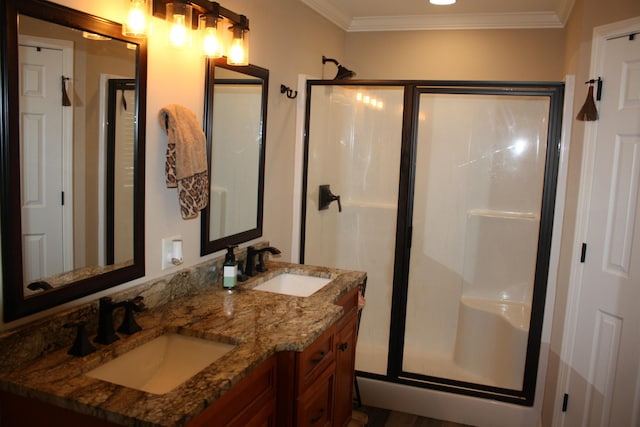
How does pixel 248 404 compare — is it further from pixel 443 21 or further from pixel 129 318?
pixel 443 21

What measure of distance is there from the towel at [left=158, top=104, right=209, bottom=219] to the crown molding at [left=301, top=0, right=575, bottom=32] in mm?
1647

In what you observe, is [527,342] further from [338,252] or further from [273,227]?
[273,227]

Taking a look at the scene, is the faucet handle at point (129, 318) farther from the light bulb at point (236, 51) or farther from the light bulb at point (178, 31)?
the light bulb at point (236, 51)

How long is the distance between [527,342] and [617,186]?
1.15m

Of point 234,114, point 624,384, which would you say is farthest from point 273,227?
point 624,384

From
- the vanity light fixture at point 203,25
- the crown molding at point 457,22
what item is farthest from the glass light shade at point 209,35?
the crown molding at point 457,22

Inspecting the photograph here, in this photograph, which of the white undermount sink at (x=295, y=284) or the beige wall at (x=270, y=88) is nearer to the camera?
the beige wall at (x=270, y=88)

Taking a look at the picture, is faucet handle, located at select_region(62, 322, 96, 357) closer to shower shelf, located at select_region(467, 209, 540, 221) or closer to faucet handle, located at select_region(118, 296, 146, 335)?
faucet handle, located at select_region(118, 296, 146, 335)

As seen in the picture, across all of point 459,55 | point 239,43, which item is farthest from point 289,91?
point 459,55

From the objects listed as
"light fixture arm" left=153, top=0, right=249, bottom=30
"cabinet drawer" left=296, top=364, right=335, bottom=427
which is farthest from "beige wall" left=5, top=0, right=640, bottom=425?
"cabinet drawer" left=296, top=364, right=335, bottom=427

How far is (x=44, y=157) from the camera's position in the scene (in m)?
1.42

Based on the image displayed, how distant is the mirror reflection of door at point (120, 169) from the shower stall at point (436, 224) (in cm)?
155

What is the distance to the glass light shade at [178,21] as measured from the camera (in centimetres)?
176

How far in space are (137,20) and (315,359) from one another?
1320 millimetres
